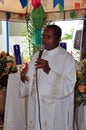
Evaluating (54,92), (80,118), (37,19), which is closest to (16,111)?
(80,118)

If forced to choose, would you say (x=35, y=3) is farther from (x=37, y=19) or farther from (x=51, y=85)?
(x=51, y=85)

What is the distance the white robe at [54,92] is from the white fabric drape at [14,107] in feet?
1.23

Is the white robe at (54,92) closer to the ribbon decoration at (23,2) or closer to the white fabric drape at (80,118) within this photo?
the white fabric drape at (80,118)

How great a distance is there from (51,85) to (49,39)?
346 millimetres

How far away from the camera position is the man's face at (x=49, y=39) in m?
2.14

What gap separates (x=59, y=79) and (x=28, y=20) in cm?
210

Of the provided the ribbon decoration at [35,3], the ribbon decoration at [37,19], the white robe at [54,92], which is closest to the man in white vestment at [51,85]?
the white robe at [54,92]

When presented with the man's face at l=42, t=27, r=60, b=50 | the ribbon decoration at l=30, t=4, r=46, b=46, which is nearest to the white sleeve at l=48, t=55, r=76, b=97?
the man's face at l=42, t=27, r=60, b=50

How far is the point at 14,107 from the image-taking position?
2.75m

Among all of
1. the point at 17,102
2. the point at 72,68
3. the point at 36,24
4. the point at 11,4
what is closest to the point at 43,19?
the point at 36,24

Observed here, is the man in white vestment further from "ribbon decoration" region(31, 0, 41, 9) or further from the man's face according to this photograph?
"ribbon decoration" region(31, 0, 41, 9)

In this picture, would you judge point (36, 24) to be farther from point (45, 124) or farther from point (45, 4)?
point (45, 124)

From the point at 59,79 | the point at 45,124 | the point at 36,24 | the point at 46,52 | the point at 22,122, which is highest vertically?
the point at 36,24

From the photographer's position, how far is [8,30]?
5324 millimetres
